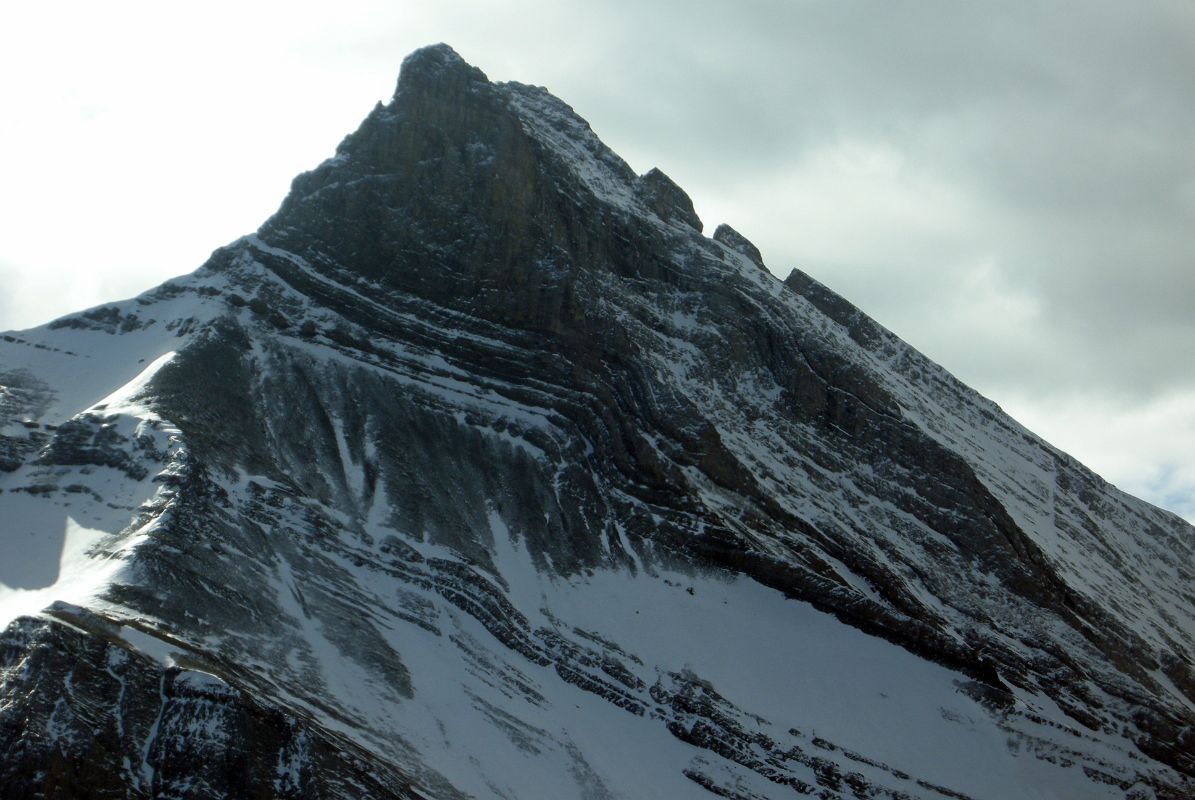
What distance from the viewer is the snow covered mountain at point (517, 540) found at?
70875 mm

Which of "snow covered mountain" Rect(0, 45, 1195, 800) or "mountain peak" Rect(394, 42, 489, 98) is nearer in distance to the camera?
"snow covered mountain" Rect(0, 45, 1195, 800)

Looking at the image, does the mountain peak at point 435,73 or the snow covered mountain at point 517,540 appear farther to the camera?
the mountain peak at point 435,73

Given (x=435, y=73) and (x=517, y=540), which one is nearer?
(x=517, y=540)

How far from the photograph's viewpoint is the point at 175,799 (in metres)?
57.8

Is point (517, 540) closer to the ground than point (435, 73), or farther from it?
closer to the ground

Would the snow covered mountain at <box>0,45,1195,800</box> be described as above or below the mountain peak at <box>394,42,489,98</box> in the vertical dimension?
below

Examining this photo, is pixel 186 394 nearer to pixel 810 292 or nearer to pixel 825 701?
pixel 825 701

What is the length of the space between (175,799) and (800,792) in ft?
144

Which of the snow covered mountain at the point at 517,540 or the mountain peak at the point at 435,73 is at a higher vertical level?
the mountain peak at the point at 435,73

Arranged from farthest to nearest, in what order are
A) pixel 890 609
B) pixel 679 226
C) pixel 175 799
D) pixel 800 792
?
pixel 679 226 < pixel 890 609 < pixel 800 792 < pixel 175 799

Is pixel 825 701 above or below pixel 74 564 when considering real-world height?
above

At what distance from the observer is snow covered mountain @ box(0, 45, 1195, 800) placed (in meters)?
70.9

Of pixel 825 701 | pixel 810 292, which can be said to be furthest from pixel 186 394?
pixel 810 292

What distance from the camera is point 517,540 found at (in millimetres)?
101062
